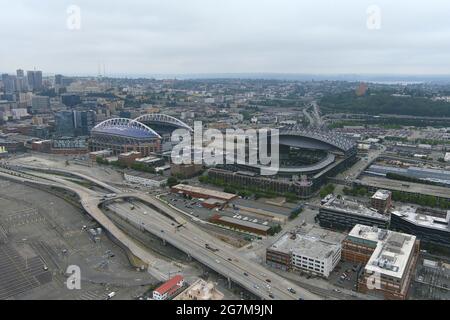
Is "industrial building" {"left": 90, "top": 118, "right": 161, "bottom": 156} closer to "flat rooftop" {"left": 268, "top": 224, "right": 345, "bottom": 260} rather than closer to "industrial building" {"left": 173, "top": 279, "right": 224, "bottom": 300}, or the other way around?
"flat rooftop" {"left": 268, "top": 224, "right": 345, "bottom": 260}

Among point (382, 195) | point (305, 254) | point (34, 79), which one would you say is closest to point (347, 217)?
point (382, 195)

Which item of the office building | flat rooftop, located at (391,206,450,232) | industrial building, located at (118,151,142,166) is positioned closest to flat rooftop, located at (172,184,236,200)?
the office building

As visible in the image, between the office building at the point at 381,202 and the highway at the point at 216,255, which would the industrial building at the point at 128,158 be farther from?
the office building at the point at 381,202

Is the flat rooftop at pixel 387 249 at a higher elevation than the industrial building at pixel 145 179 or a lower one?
lower

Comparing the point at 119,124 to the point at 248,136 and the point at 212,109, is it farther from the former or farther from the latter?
the point at 212,109

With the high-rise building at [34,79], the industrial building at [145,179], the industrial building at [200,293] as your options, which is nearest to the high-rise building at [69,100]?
the high-rise building at [34,79]

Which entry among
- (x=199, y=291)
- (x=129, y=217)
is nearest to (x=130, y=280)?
(x=199, y=291)

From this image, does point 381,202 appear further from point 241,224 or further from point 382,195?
point 241,224
